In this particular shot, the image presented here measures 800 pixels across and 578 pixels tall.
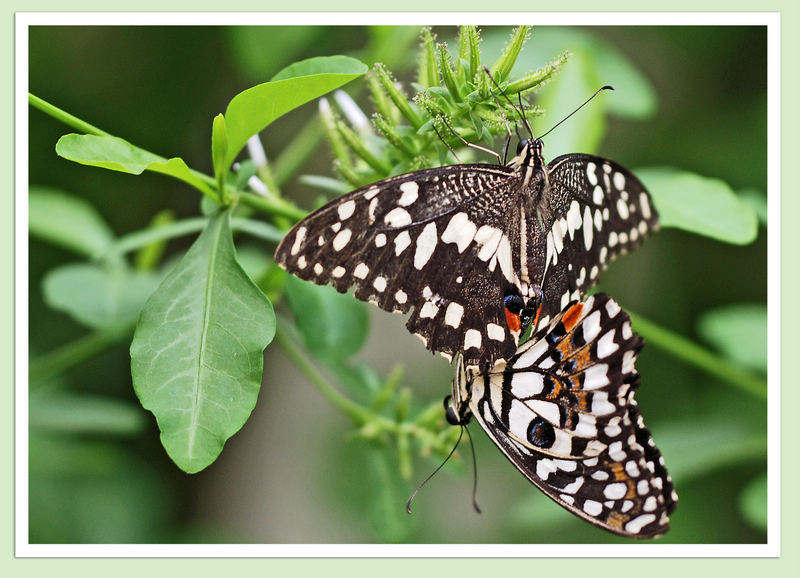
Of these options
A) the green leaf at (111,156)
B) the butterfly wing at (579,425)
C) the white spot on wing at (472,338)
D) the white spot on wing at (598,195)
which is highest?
the green leaf at (111,156)

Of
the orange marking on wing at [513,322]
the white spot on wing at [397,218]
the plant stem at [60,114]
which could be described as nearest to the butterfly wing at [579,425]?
the orange marking on wing at [513,322]

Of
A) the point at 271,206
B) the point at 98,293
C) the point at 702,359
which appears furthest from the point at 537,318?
the point at 98,293

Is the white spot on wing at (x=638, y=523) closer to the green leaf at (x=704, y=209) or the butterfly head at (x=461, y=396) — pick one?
the butterfly head at (x=461, y=396)

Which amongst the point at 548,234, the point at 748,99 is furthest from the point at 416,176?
the point at 748,99

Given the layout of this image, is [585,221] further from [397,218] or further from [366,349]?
[366,349]

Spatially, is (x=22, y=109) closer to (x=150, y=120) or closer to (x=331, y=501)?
(x=150, y=120)

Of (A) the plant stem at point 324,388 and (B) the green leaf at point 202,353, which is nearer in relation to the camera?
(B) the green leaf at point 202,353

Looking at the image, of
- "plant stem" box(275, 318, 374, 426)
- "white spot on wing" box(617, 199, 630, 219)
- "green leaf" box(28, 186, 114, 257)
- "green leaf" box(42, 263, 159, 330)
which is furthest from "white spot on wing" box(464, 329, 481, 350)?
"green leaf" box(28, 186, 114, 257)

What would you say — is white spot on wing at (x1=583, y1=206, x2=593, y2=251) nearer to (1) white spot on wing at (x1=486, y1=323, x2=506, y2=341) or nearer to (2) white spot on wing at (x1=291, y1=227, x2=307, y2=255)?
(1) white spot on wing at (x1=486, y1=323, x2=506, y2=341)
